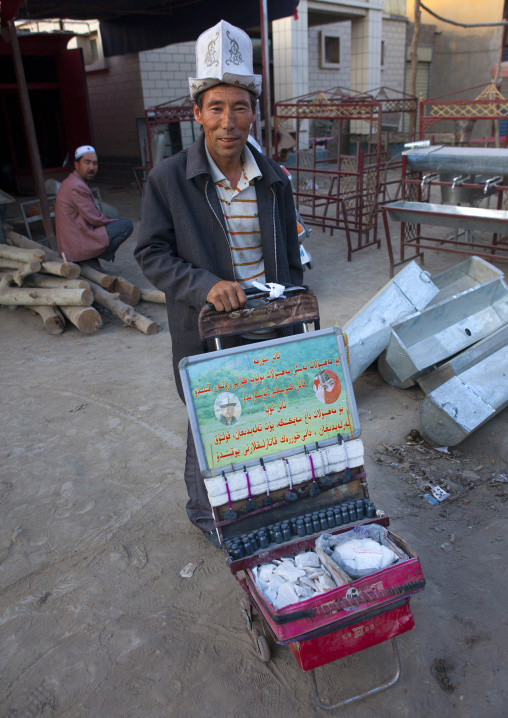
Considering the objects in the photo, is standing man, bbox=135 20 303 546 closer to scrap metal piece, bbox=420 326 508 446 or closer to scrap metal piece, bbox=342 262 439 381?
scrap metal piece, bbox=420 326 508 446

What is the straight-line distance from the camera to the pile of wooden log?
5.71 metres

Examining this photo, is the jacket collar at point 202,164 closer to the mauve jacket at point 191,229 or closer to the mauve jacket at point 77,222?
the mauve jacket at point 191,229

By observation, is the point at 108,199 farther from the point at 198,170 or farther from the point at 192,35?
the point at 198,170

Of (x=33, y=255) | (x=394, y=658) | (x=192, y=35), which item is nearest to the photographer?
(x=394, y=658)

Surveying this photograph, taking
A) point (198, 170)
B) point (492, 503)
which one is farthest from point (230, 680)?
point (198, 170)

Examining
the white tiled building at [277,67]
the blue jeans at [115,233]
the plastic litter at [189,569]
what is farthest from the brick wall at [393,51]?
the plastic litter at [189,569]

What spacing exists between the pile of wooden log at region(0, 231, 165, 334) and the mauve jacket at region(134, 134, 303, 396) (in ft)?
11.4

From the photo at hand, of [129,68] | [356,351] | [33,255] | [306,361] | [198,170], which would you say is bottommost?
[356,351]

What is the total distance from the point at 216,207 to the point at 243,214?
0.15 metres

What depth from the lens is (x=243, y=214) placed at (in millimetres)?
2346

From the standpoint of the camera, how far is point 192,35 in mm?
10859

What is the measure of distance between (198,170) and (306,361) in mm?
888

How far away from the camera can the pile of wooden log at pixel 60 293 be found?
571 centimetres

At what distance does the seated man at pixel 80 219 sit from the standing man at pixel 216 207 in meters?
4.65
